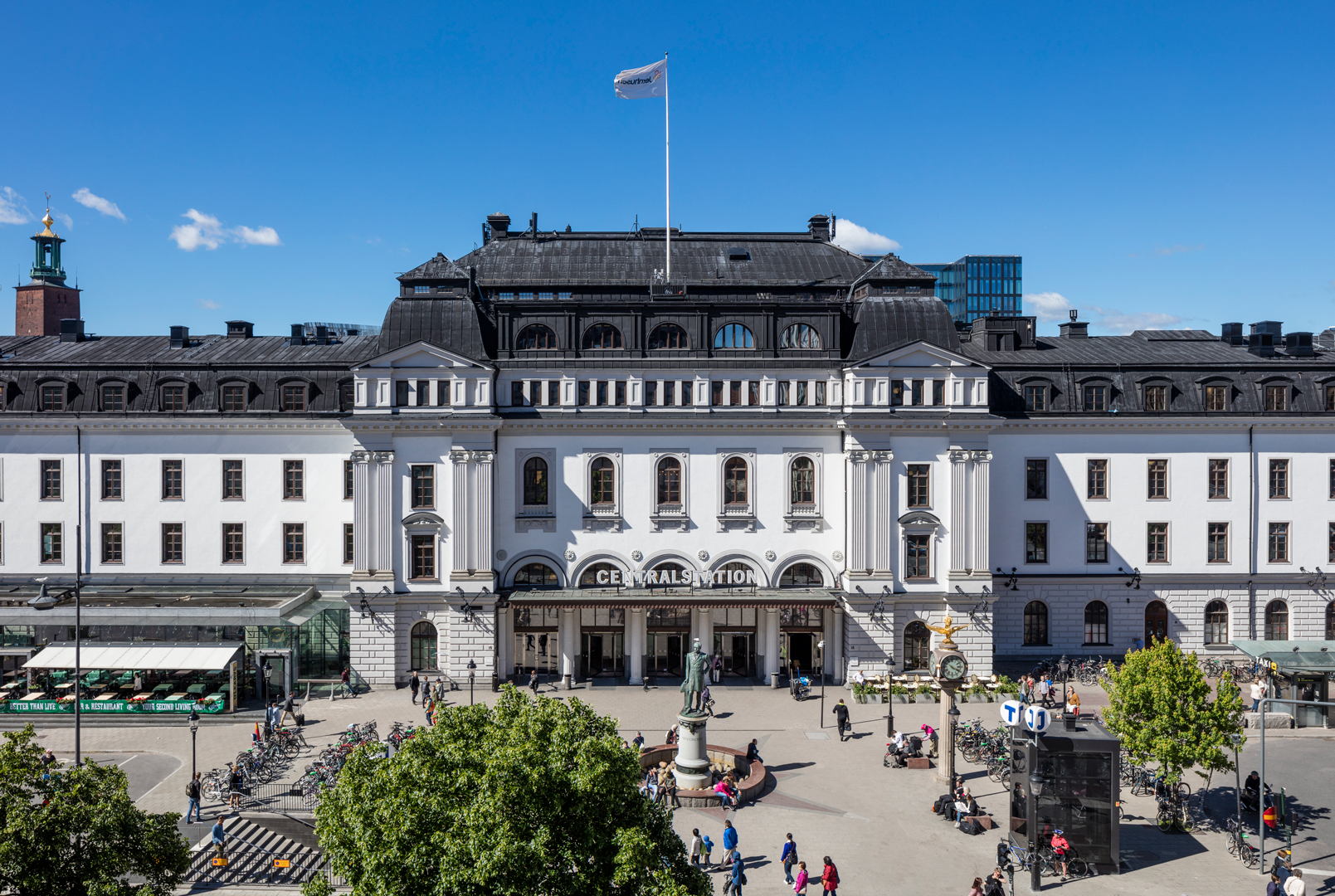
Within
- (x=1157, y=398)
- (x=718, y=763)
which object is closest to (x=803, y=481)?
(x=718, y=763)

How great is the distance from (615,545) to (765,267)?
2065cm

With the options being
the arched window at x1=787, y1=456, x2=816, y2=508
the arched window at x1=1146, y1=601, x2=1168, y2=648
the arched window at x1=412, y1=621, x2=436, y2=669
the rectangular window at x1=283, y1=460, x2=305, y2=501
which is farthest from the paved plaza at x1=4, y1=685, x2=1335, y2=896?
the rectangular window at x1=283, y1=460, x2=305, y2=501

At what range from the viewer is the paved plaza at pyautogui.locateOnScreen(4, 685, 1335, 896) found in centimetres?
2866

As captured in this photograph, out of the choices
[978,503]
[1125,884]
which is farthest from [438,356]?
[1125,884]

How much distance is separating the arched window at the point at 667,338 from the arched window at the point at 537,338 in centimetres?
549

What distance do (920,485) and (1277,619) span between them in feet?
78.0

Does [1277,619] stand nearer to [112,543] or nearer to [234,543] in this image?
[234,543]

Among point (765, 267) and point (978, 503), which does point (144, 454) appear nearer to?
point (765, 267)

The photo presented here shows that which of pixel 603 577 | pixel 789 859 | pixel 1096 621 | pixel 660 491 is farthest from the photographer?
pixel 1096 621

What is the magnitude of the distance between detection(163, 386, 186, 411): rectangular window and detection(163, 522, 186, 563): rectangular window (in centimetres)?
666

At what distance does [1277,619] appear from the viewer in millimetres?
53656

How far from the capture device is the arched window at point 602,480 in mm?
50469

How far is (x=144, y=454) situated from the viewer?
52.1 meters

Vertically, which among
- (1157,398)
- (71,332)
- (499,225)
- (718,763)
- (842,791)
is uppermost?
(499,225)
